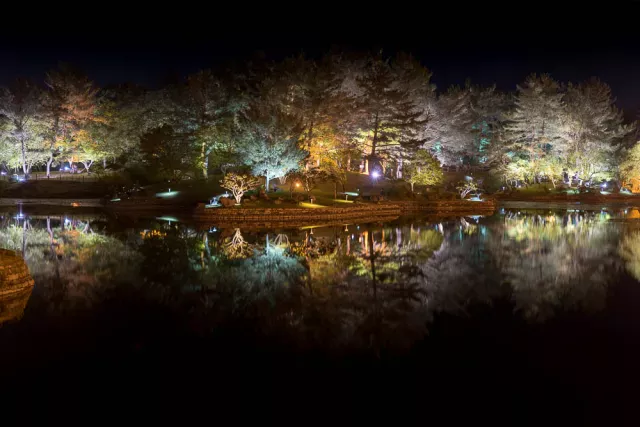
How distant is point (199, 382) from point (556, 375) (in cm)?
475

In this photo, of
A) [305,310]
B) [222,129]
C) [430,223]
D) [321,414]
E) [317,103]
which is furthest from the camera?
[222,129]

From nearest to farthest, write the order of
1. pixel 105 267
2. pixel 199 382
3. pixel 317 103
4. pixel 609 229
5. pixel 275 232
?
pixel 199 382
pixel 105 267
pixel 275 232
pixel 609 229
pixel 317 103

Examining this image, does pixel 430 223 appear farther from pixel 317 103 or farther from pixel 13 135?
pixel 13 135

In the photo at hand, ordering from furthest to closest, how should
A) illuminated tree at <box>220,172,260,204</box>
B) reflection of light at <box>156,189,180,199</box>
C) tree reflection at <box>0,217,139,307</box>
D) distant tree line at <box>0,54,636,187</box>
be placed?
distant tree line at <box>0,54,636,187</box> < reflection of light at <box>156,189,180,199</box> < illuminated tree at <box>220,172,260,204</box> < tree reflection at <box>0,217,139,307</box>

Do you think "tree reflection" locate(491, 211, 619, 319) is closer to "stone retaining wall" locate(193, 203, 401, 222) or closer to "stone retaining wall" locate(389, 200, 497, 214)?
"stone retaining wall" locate(193, 203, 401, 222)

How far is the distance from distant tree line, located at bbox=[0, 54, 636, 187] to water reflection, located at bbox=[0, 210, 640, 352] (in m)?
15.7

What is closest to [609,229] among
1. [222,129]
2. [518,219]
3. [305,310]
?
[518,219]

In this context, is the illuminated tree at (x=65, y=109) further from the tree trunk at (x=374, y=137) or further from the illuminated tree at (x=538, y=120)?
the illuminated tree at (x=538, y=120)

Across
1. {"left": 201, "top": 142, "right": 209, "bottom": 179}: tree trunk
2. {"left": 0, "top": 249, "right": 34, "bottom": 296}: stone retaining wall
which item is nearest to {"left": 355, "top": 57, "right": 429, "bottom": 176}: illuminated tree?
{"left": 201, "top": 142, "right": 209, "bottom": 179}: tree trunk

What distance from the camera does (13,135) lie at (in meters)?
50.2

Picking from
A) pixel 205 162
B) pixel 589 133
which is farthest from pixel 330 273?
pixel 589 133

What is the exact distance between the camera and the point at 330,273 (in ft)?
44.9

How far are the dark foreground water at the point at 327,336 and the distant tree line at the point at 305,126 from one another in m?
21.5

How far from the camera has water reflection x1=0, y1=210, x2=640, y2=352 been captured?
9.80 meters
